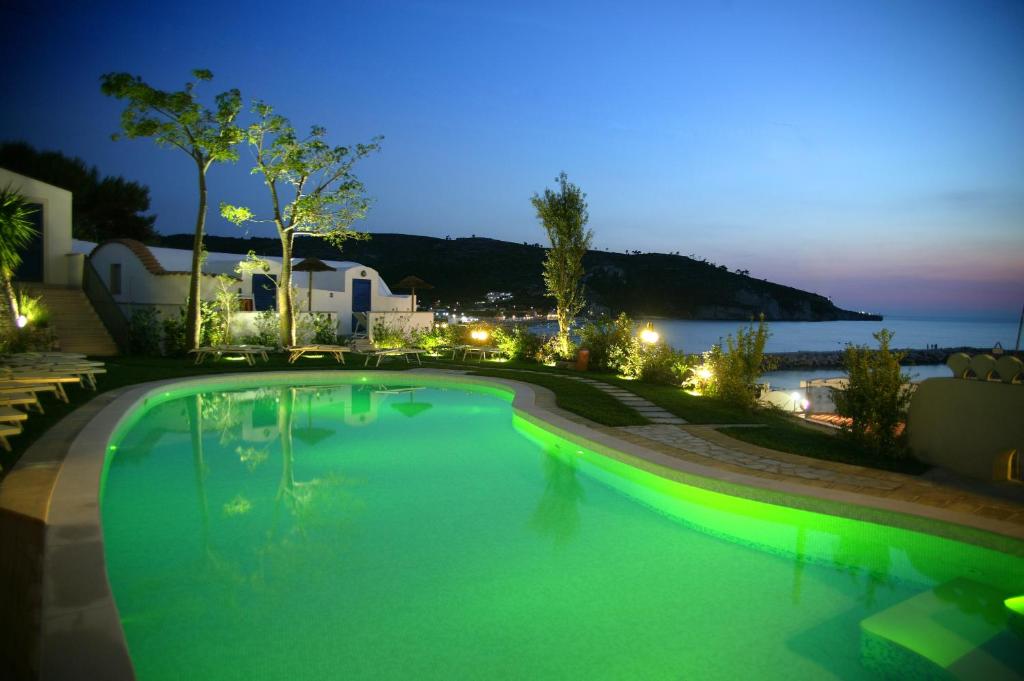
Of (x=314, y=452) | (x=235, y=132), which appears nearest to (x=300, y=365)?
(x=235, y=132)

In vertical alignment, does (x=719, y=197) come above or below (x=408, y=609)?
above

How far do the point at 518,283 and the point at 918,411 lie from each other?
40.9 meters

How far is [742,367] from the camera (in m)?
9.86

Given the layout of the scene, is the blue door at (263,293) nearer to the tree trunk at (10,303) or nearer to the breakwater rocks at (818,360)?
the tree trunk at (10,303)

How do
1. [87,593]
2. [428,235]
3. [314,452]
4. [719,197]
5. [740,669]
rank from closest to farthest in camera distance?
1. [87,593]
2. [740,669]
3. [314,452]
4. [719,197]
5. [428,235]

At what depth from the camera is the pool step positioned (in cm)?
316

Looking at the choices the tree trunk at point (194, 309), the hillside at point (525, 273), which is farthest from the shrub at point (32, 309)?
the hillside at point (525, 273)

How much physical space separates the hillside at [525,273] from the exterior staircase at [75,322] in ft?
95.9

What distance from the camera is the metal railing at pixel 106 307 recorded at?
614 inches

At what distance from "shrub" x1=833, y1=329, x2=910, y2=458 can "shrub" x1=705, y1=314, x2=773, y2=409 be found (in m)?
2.71

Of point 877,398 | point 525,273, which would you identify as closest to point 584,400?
point 877,398

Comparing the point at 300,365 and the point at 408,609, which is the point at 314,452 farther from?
the point at 300,365

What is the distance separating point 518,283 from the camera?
1837 inches

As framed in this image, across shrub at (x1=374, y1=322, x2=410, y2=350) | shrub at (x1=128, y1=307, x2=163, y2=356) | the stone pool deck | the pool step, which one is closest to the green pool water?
the pool step
